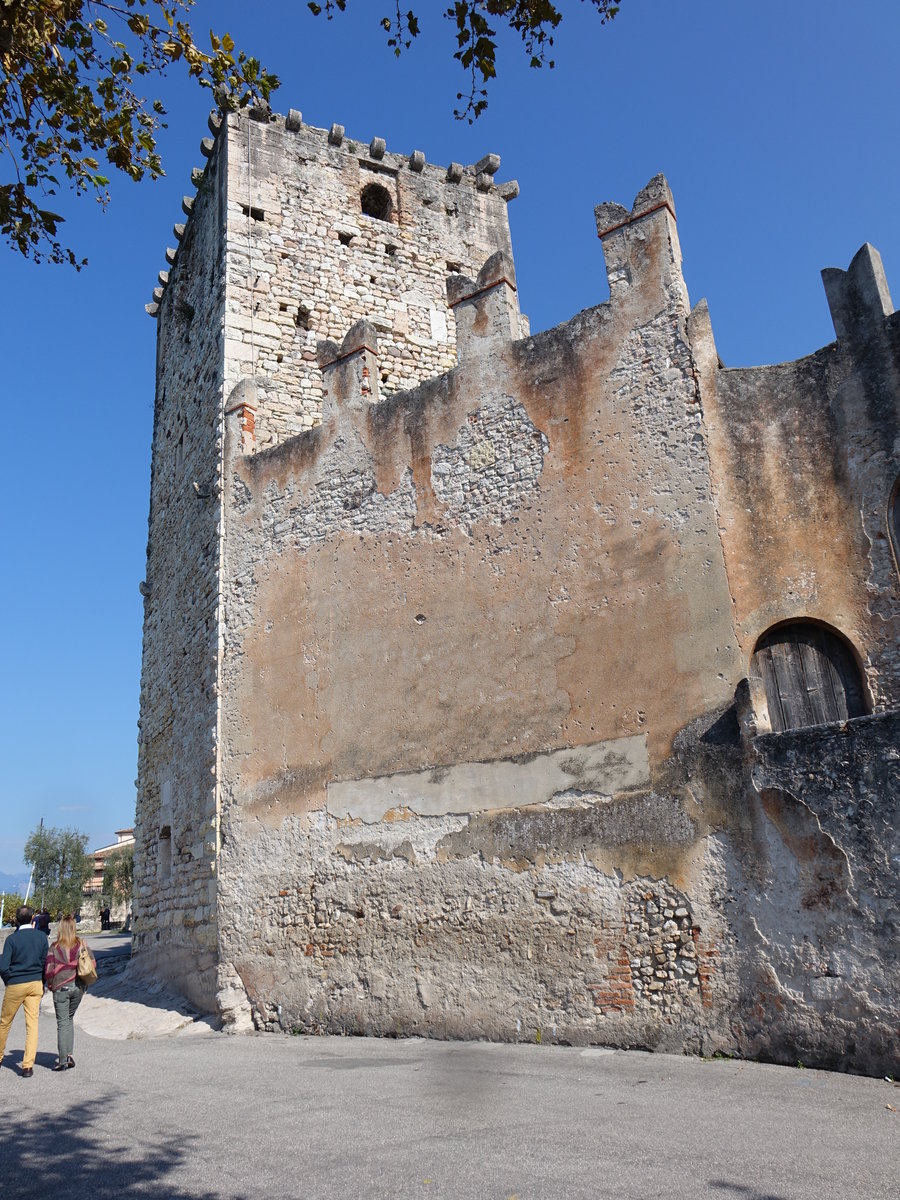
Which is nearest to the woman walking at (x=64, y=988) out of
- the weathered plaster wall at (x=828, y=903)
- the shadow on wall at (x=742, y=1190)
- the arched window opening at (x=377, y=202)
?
the weathered plaster wall at (x=828, y=903)

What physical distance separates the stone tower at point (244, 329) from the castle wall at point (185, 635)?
0.14 ft

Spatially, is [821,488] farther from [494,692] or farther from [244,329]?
[244,329]

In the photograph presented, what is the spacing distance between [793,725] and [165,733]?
28.6 ft

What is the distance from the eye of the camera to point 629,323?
8242mm

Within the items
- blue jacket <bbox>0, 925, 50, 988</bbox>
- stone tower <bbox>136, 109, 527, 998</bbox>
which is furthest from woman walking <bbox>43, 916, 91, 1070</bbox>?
stone tower <bbox>136, 109, 527, 998</bbox>

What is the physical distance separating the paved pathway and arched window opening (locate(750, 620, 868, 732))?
2.55 metres

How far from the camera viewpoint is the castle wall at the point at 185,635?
10555mm

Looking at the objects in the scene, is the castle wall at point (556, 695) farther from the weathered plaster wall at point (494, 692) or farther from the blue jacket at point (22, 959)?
the blue jacket at point (22, 959)

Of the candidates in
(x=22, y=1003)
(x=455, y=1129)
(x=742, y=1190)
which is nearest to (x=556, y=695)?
(x=455, y=1129)

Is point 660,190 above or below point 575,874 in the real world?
above

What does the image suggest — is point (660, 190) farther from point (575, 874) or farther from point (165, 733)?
point (165, 733)

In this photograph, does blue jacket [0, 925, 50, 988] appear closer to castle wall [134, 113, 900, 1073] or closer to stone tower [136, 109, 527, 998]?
castle wall [134, 113, 900, 1073]

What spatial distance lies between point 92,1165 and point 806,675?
5.72 metres

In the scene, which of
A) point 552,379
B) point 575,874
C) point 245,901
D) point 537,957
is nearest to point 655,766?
point 575,874
